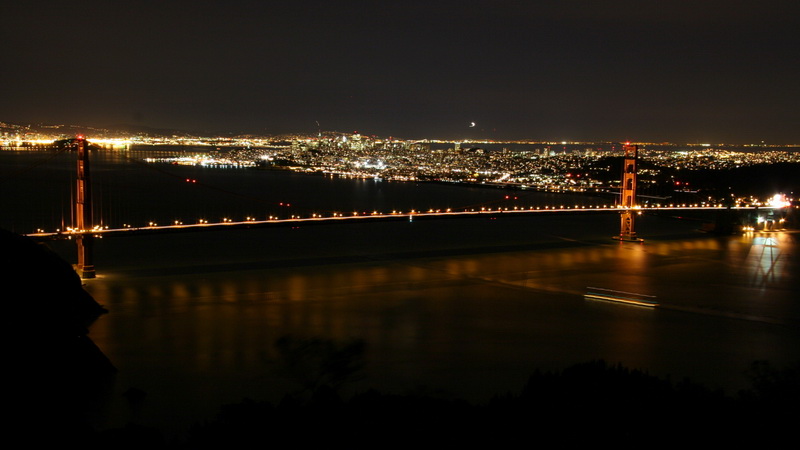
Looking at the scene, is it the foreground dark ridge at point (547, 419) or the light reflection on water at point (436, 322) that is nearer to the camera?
the foreground dark ridge at point (547, 419)

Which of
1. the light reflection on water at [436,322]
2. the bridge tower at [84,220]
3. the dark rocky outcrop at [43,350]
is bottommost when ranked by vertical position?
the light reflection on water at [436,322]

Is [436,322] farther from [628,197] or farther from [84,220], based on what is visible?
[628,197]

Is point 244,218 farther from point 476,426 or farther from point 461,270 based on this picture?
point 476,426

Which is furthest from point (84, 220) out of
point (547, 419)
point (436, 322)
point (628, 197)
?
point (628, 197)

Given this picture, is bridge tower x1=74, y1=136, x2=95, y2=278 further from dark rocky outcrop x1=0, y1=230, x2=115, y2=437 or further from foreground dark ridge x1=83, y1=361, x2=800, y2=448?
foreground dark ridge x1=83, y1=361, x2=800, y2=448

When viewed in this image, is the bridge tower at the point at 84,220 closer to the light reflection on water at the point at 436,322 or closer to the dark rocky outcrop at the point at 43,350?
the light reflection on water at the point at 436,322

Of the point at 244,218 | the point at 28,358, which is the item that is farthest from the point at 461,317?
the point at 244,218

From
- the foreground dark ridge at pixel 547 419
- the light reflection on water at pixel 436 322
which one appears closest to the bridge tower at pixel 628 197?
the light reflection on water at pixel 436 322
